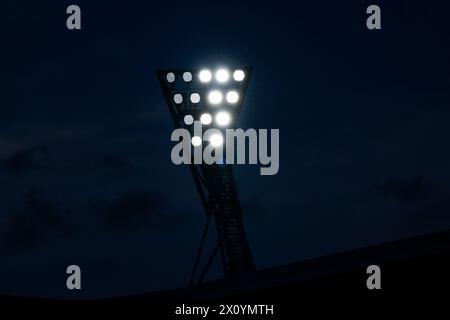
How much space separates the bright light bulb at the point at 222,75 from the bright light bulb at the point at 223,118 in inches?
30.0

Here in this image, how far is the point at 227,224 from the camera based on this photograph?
20375 mm

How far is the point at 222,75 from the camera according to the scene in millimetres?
17766

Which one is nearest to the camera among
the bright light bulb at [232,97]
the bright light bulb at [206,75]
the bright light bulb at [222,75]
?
the bright light bulb at [206,75]

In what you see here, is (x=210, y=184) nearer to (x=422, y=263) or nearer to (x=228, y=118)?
(x=228, y=118)

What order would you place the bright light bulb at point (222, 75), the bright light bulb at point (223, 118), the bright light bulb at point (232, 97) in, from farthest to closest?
the bright light bulb at point (223, 118) → the bright light bulb at point (232, 97) → the bright light bulb at point (222, 75)

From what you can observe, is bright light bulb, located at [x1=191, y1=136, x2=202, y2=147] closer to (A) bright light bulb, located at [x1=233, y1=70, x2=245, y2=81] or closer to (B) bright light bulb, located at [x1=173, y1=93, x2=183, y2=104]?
(B) bright light bulb, located at [x1=173, y1=93, x2=183, y2=104]

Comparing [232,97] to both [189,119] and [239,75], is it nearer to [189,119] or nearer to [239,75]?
[239,75]

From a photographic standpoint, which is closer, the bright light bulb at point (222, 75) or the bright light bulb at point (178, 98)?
the bright light bulb at point (222, 75)

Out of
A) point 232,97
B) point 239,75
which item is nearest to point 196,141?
Result: point 232,97

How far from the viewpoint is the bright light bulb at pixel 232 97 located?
17.9 metres

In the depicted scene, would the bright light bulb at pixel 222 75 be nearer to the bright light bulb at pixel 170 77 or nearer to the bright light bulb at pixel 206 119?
the bright light bulb at pixel 206 119

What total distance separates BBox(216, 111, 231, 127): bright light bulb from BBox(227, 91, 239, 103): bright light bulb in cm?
32
